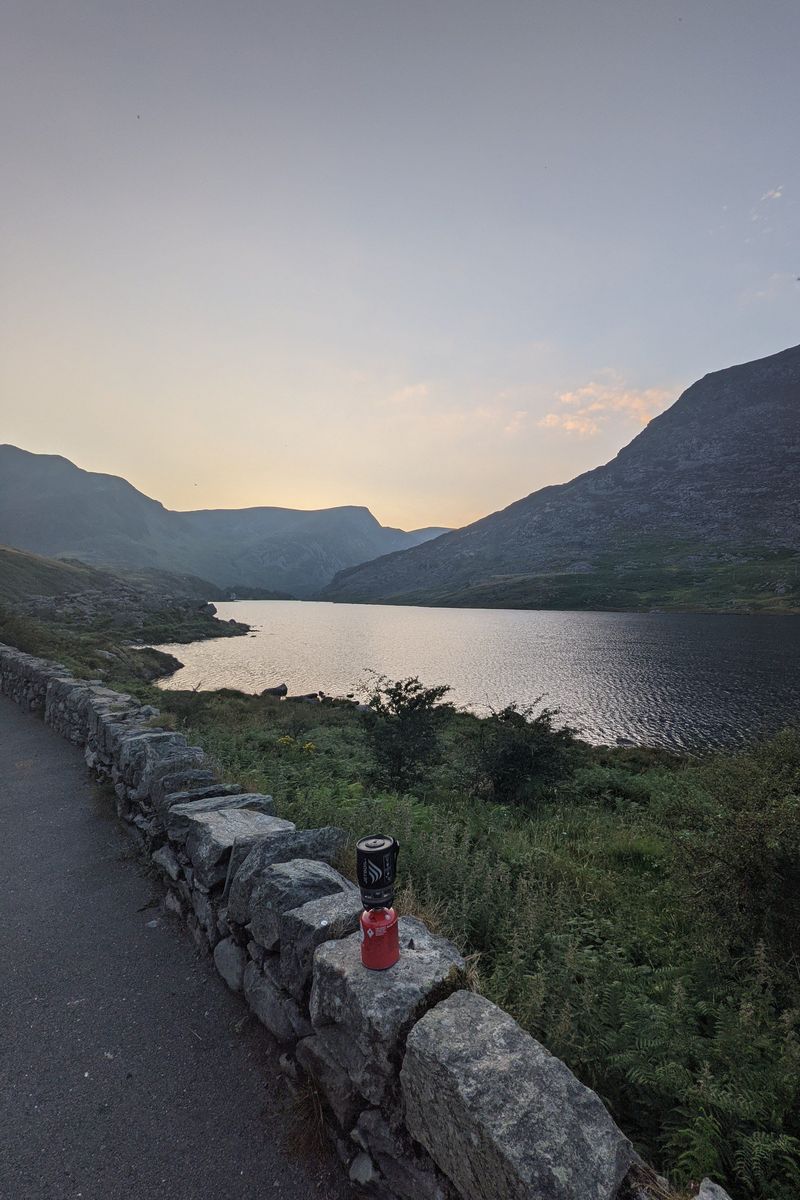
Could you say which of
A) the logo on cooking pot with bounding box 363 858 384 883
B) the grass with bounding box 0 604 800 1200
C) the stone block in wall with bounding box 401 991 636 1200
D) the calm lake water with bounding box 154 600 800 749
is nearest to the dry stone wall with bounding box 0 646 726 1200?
the stone block in wall with bounding box 401 991 636 1200

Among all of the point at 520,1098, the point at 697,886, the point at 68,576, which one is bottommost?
the point at 697,886

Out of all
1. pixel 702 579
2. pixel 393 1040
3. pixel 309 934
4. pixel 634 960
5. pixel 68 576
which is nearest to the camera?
pixel 393 1040

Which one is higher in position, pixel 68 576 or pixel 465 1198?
pixel 68 576

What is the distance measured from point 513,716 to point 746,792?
1054 centimetres

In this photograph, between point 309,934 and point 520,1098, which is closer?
point 520,1098

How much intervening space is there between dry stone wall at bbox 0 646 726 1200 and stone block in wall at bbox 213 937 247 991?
2 cm

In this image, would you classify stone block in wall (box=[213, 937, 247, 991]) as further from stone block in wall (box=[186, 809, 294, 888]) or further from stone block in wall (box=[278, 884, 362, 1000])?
stone block in wall (box=[278, 884, 362, 1000])

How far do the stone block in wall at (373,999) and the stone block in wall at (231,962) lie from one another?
1655 mm

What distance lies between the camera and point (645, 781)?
18.4 meters

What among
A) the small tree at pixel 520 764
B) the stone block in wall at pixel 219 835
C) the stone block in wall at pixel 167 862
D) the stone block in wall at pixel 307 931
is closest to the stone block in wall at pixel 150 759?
the stone block in wall at pixel 167 862

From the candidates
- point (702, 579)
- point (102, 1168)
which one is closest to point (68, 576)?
point (102, 1168)

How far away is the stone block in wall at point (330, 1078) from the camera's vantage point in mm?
3518

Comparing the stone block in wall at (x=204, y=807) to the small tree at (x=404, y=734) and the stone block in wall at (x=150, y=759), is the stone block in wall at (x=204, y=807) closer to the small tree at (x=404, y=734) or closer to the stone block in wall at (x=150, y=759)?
the stone block in wall at (x=150, y=759)

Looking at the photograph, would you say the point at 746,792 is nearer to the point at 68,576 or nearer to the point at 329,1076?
the point at 329,1076
